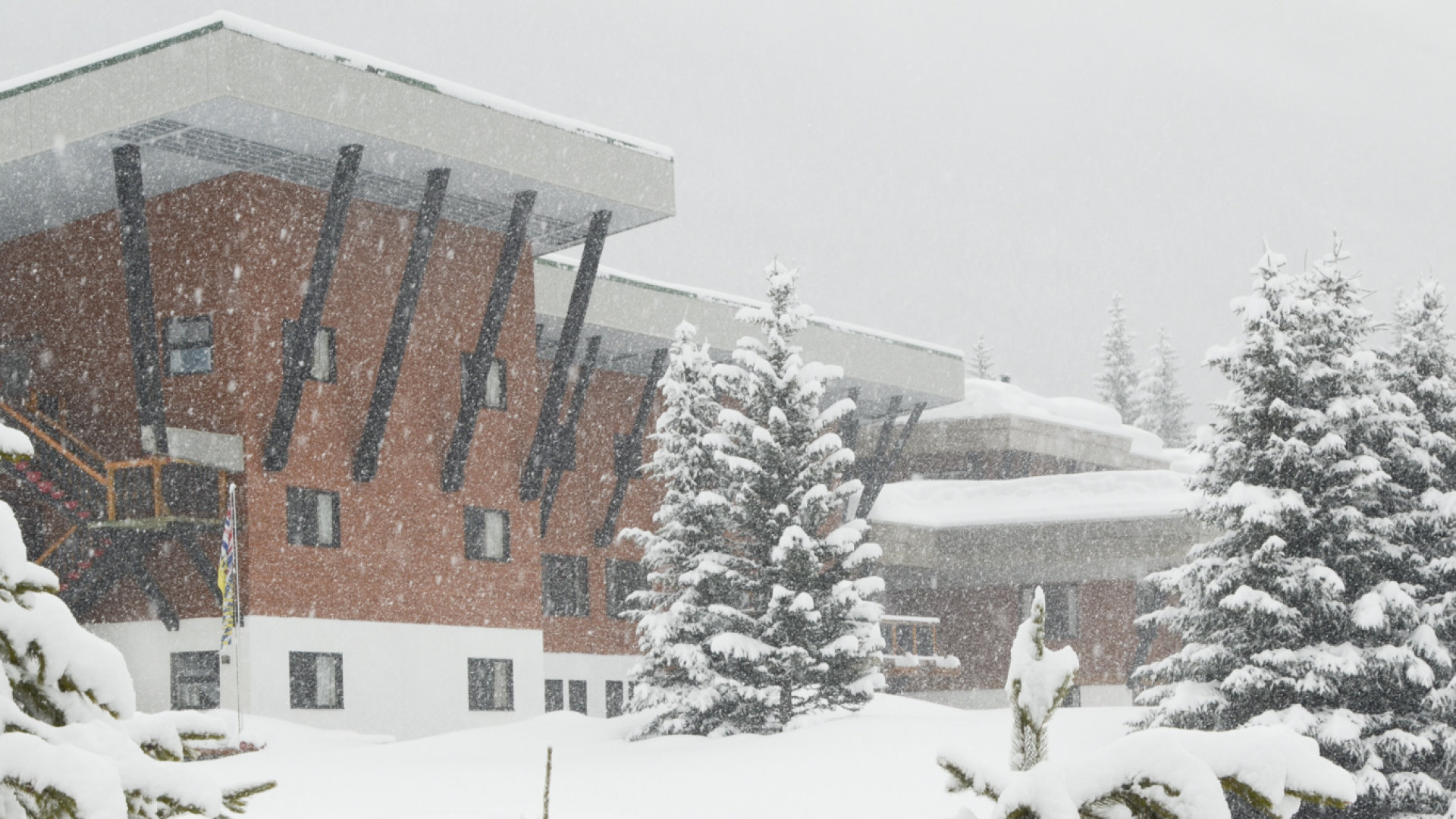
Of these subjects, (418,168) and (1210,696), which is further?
(418,168)

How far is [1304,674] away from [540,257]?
867 inches

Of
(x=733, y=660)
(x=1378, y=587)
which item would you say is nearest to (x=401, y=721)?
(x=733, y=660)

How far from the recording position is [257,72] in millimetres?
26047

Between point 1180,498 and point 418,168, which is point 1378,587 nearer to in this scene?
point 418,168

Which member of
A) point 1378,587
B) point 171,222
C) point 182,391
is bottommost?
point 1378,587

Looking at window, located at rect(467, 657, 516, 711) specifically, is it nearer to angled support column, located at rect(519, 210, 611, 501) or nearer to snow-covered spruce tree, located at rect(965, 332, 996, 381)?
angled support column, located at rect(519, 210, 611, 501)

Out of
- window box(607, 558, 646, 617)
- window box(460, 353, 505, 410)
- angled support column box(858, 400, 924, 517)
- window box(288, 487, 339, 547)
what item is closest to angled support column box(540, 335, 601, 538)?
window box(460, 353, 505, 410)

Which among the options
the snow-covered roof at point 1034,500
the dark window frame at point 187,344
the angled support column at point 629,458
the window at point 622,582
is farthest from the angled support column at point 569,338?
the snow-covered roof at point 1034,500

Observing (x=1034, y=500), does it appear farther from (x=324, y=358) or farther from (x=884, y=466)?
(x=324, y=358)

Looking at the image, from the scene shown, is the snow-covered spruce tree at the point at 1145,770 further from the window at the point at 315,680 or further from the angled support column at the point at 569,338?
the angled support column at the point at 569,338

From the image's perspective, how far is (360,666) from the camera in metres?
29.8

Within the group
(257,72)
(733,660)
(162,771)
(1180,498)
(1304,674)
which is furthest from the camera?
(1180,498)

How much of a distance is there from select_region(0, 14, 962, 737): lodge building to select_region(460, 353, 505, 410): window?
8 cm

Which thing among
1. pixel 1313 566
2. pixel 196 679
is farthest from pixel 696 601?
pixel 1313 566
